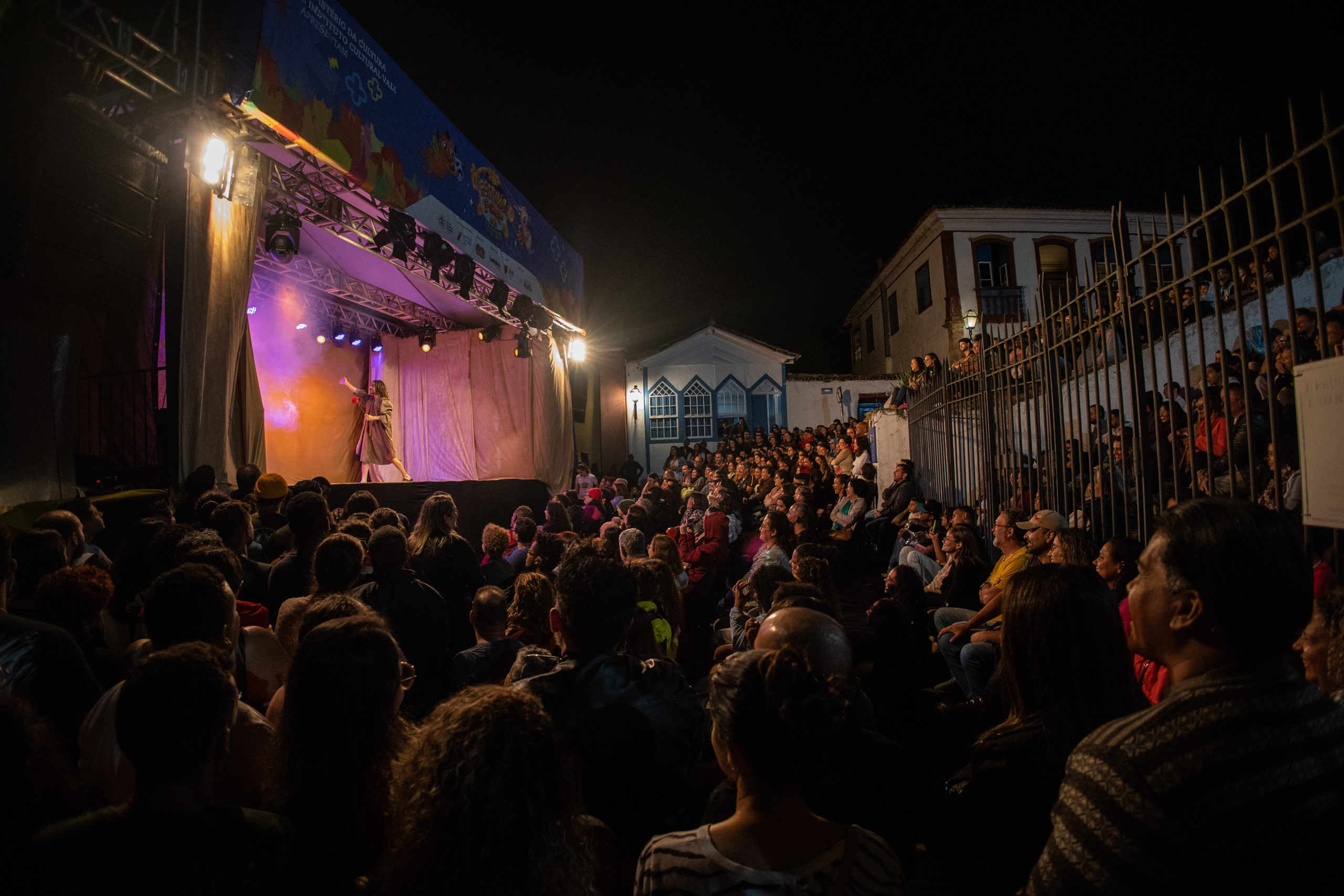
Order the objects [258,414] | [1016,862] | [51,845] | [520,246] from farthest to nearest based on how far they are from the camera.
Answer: [520,246] < [258,414] < [1016,862] < [51,845]

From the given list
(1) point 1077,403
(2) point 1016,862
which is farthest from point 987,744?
(1) point 1077,403

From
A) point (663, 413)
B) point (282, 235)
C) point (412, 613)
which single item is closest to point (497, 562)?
point (412, 613)

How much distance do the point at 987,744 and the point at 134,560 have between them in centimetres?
361

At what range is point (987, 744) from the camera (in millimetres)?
1866

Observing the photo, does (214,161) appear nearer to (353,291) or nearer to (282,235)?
(282,235)

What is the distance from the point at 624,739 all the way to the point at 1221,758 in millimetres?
1408

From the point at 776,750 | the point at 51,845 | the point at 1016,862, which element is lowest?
the point at 1016,862

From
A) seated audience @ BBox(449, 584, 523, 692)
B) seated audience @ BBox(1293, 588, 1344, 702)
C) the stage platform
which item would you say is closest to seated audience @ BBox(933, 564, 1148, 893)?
seated audience @ BBox(1293, 588, 1344, 702)

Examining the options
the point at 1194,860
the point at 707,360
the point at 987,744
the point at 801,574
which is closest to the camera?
the point at 1194,860

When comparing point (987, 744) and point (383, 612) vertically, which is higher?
point (383, 612)

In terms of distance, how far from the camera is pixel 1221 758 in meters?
1.03

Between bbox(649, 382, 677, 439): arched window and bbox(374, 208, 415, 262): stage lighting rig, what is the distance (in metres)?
15.9

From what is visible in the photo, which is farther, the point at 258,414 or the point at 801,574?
the point at 258,414

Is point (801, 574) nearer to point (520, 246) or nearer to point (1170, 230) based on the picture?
point (1170, 230)
